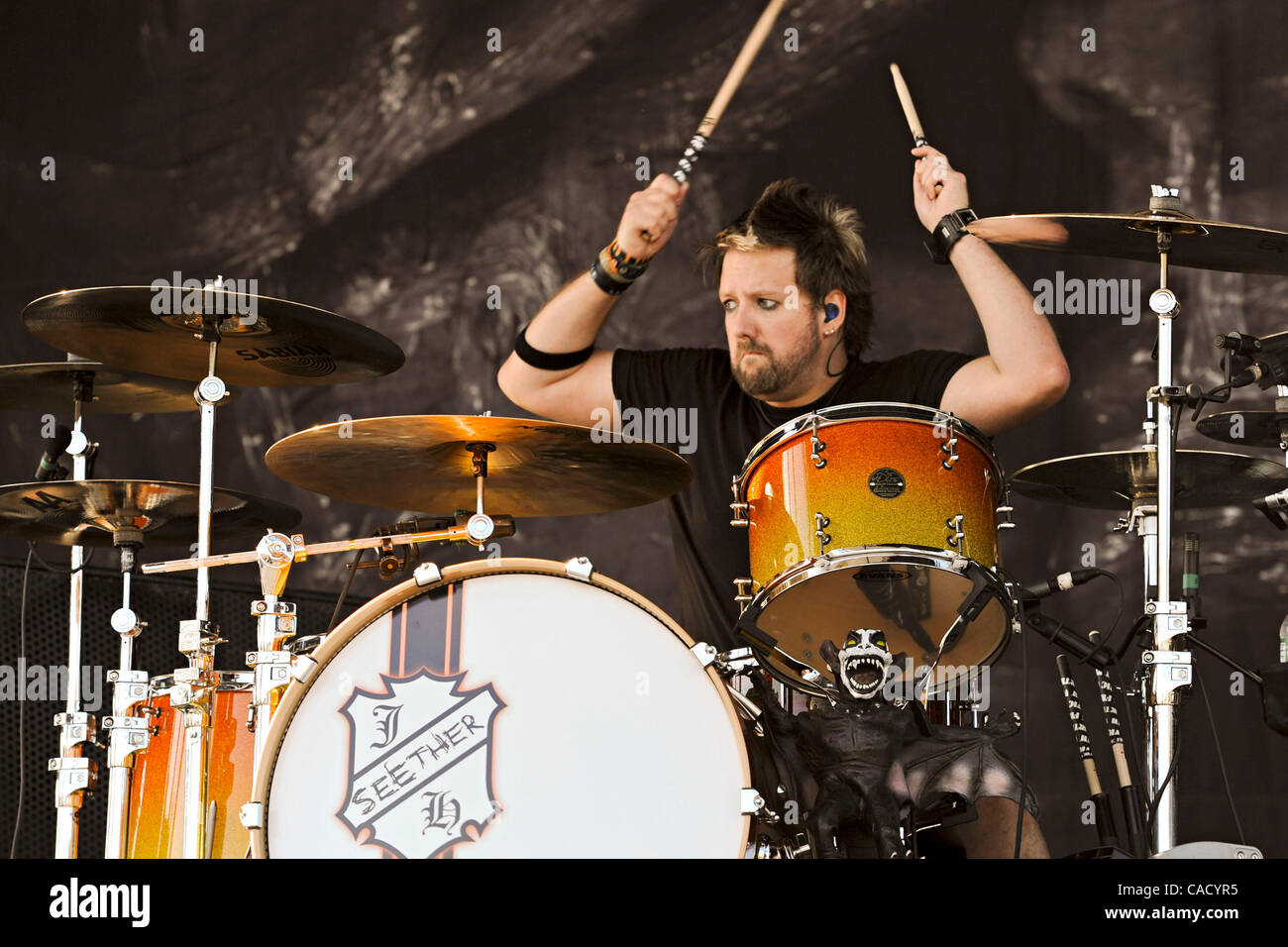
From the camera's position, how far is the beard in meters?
3.42

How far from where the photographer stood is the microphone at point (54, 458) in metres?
3.26

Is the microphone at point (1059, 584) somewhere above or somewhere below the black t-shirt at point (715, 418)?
below

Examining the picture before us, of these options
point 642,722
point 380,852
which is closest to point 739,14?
point 642,722

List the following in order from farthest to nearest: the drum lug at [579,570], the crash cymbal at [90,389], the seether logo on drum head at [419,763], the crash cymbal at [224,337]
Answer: the crash cymbal at [90,389], the crash cymbal at [224,337], the drum lug at [579,570], the seether logo on drum head at [419,763]

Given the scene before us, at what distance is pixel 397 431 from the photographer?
273cm

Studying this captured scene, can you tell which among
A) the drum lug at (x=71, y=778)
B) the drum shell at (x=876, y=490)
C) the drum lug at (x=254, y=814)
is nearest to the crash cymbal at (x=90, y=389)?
the drum lug at (x=71, y=778)

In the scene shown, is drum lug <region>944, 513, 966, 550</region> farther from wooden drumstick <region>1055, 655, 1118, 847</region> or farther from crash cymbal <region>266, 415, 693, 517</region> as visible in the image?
wooden drumstick <region>1055, 655, 1118, 847</region>

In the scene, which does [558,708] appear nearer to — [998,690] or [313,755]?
[313,755]

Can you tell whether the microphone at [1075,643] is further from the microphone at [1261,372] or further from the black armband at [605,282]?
the black armband at [605,282]

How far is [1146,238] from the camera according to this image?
9.46 ft

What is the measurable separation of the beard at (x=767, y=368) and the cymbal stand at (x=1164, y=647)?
0.93 m

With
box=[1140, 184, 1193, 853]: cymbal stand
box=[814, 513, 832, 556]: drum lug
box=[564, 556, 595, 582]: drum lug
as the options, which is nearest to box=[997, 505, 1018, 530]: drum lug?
box=[1140, 184, 1193, 853]: cymbal stand

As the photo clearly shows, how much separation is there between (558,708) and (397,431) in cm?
67

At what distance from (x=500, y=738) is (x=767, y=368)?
1.37 metres
